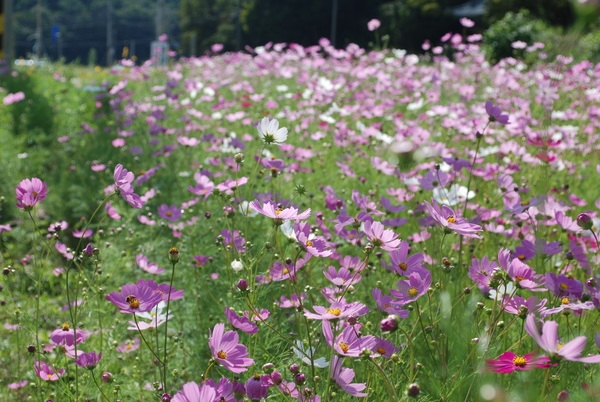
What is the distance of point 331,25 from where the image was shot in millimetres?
27875

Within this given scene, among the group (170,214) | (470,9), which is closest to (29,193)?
(170,214)

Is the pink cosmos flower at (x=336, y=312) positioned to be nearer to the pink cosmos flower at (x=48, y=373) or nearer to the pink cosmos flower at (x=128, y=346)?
the pink cosmos flower at (x=48, y=373)

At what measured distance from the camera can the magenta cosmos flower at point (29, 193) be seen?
1138mm

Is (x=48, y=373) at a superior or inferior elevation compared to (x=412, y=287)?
inferior

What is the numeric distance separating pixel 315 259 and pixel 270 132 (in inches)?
21.5

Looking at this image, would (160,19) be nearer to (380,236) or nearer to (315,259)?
(315,259)

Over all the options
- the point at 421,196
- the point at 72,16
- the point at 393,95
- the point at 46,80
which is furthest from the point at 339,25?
the point at 72,16

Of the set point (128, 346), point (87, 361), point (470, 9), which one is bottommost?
point (470, 9)

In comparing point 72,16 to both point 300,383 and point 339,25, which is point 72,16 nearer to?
point 339,25

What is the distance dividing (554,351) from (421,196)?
5.27 ft

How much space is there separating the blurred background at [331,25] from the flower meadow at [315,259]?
0.42 metres

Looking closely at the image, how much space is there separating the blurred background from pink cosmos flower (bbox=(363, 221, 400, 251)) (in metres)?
0.39

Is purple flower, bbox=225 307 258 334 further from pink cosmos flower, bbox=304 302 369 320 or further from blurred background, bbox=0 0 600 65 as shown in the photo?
blurred background, bbox=0 0 600 65

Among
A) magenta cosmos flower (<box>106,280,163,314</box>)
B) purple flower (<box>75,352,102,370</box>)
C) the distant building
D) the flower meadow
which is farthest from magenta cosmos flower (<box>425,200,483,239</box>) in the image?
the distant building
